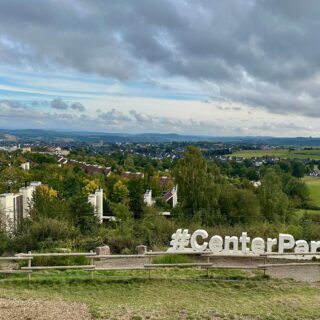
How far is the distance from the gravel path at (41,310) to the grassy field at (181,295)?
0.28 meters

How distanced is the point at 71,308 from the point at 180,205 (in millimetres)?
24431

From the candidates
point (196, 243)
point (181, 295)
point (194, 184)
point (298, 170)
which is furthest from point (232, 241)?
point (298, 170)

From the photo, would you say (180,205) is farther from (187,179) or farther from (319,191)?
(319,191)

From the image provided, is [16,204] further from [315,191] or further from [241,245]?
[315,191]

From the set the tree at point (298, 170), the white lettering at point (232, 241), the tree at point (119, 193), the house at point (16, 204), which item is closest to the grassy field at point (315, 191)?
the tree at point (298, 170)

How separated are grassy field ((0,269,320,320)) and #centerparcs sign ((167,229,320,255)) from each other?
3.41 metres

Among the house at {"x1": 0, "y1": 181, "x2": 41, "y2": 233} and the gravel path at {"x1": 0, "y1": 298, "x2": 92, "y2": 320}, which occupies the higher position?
the gravel path at {"x1": 0, "y1": 298, "x2": 92, "y2": 320}

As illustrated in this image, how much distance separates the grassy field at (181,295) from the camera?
8695mm

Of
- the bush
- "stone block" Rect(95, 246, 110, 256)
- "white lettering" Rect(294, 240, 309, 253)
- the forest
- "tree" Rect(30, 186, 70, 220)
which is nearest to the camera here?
the bush

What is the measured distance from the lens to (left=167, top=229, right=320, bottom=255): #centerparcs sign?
1588 cm

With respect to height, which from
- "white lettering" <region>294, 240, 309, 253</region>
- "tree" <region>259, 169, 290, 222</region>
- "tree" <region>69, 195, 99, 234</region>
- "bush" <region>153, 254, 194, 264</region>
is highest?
"bush" <region>153, 254, 194, 264</region>

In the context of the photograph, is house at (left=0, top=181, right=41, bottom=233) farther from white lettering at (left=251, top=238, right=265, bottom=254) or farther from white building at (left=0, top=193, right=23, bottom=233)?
white lettering at (left=251, top=238, right=265, bottom=254)

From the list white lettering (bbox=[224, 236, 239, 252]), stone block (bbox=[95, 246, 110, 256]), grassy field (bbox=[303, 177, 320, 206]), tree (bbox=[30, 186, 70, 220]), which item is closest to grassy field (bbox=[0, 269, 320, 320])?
stone block (bbox=[95, 246, 110, 256])

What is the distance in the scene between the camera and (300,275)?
1262 cm
